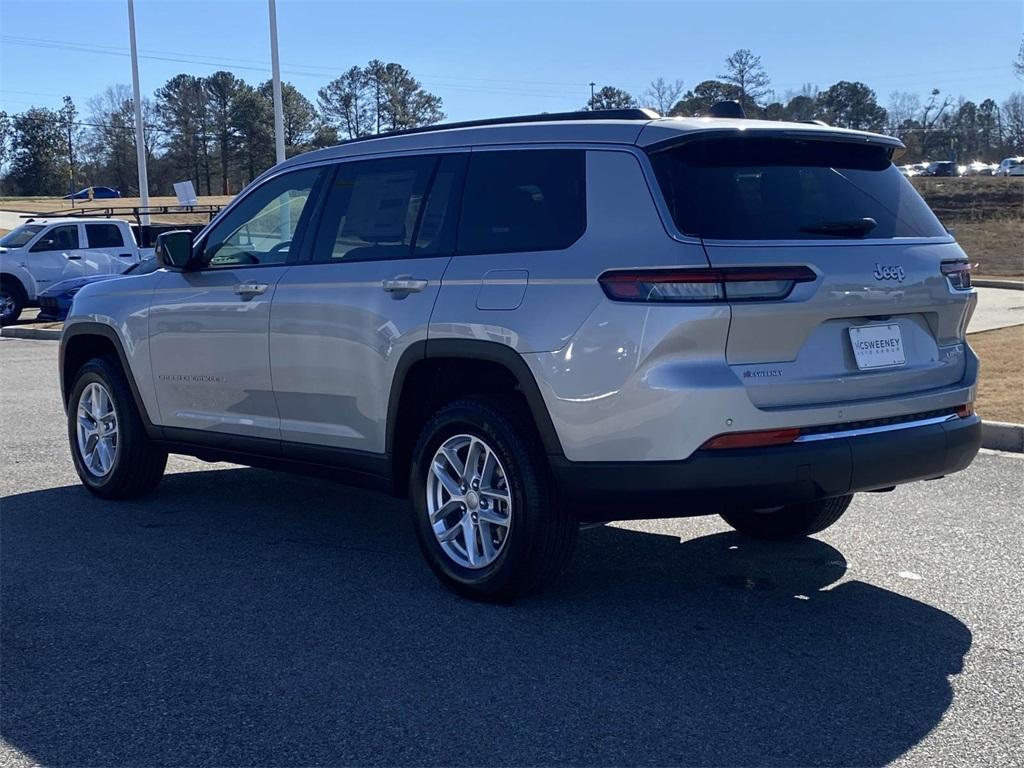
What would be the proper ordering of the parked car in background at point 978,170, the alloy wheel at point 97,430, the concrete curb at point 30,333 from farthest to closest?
the parked car in background at point 978,170 < the concrete curb at point 30,333 < the alloy wheel at point 97,430

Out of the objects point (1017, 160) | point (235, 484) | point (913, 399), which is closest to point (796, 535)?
point (913, 399)

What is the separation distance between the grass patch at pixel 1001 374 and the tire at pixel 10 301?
16.9 metres

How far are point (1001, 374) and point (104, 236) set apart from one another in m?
17.9

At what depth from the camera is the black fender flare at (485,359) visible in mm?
4734

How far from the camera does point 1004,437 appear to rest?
859 cm

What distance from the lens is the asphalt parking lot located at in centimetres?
373

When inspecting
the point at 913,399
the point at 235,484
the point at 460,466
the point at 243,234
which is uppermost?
the point at 243,234

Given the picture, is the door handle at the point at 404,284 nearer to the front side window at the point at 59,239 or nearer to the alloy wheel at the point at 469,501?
the alloy wheel at the point at 469,501

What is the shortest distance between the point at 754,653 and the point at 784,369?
1070mm

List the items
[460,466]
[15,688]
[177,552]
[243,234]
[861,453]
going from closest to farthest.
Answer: [15,688] < [861,453] < [460,466] < [177,552] < [243,234]

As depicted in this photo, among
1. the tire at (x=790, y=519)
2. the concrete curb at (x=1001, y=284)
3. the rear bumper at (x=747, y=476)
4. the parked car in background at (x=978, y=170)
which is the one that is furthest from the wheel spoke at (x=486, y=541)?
the parked car in background at (x=978, y=170)

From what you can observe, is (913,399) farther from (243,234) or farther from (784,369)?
(243,234)

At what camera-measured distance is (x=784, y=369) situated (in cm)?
448

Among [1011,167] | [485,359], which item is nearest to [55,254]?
[485,359]
